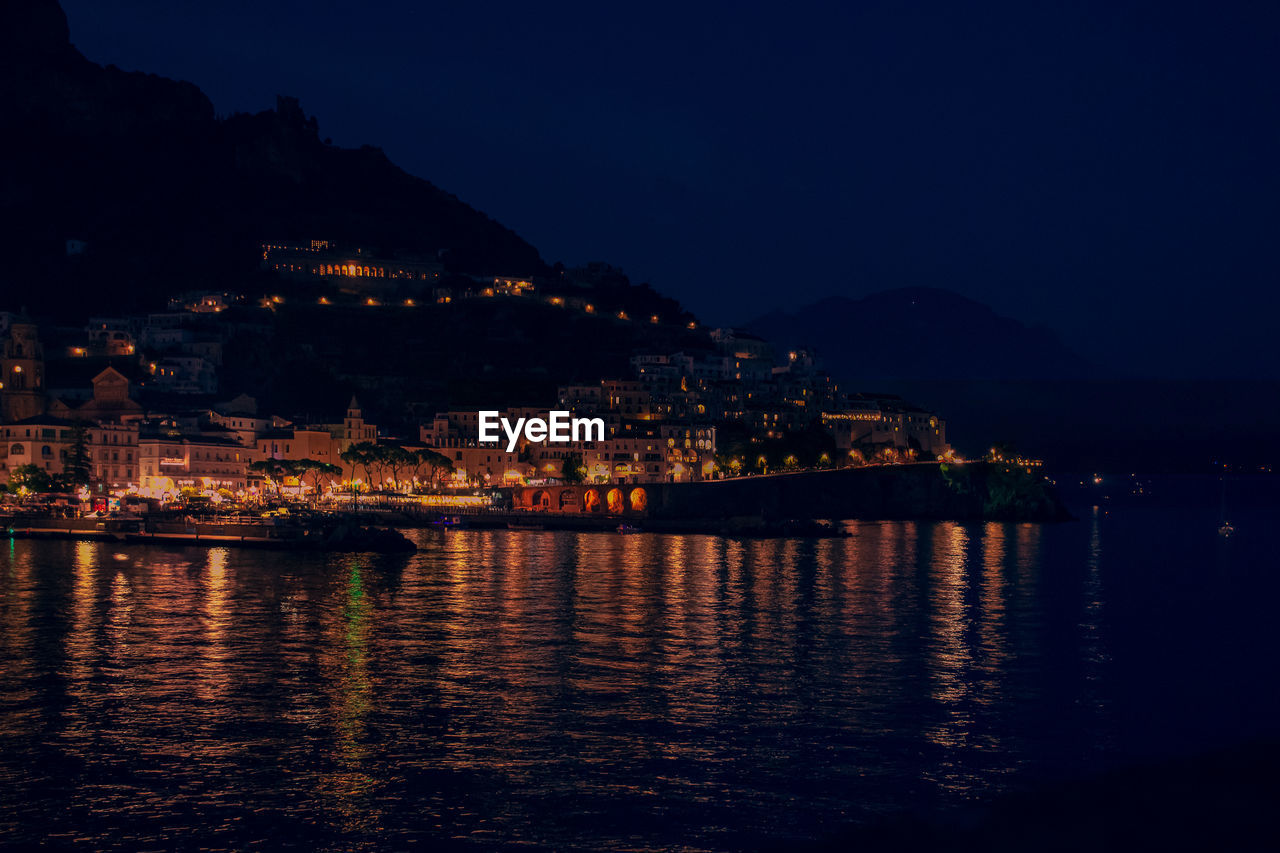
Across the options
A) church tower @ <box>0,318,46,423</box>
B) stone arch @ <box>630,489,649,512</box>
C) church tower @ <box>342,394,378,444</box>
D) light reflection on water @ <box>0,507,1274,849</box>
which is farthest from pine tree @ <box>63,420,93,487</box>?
stone arch @ <box>630,489,649,512</box>

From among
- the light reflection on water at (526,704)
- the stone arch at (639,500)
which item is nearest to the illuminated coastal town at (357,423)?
the stone arch at (639,500)

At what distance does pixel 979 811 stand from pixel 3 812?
72.0ft

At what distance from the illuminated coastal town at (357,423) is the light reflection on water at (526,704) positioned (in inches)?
2385

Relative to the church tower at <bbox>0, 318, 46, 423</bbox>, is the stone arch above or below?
below

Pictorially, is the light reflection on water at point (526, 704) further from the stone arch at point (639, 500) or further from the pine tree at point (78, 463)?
the stone arch at point (639, 500)

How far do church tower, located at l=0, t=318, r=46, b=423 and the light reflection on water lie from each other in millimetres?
80633

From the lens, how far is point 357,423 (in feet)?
440

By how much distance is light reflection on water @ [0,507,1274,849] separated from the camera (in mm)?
21672

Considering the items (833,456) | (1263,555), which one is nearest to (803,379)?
(833,456)

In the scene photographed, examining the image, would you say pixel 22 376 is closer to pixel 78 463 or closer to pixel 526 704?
pixel 78 463

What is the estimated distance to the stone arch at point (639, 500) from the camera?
118m

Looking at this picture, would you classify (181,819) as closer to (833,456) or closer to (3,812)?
(3,812)

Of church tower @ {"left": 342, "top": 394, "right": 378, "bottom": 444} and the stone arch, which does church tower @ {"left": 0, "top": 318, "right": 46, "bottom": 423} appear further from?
the stone arch

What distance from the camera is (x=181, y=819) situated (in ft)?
68.8
